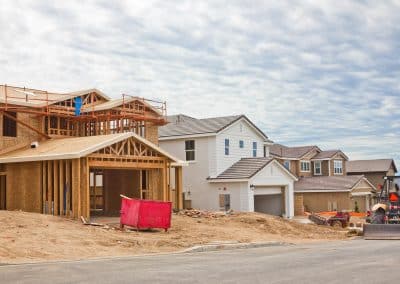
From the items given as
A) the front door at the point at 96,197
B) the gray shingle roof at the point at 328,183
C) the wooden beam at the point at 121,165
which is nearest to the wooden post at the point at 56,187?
the wooden beam at the point at 121,165

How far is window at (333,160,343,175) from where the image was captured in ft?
217

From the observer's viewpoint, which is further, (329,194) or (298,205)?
(329,194)

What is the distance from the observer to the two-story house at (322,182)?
56.1m

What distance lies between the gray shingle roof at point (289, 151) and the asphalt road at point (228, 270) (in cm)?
4483

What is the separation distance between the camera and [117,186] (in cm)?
3734

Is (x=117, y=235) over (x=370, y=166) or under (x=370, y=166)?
under

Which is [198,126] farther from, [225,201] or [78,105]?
[78,105]

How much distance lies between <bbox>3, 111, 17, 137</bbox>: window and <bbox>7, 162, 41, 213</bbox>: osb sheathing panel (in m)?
2.60

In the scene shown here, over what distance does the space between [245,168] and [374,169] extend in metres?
39.9

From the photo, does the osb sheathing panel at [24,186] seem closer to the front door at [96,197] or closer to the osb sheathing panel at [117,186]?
the front door at [96,197]

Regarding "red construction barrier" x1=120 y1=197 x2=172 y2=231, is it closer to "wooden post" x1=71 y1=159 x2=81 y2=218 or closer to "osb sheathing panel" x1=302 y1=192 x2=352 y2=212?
"wooden post" x1=71 y1=159 x2=81 y2=218

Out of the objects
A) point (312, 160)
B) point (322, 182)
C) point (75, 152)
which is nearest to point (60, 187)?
point (75, 152)

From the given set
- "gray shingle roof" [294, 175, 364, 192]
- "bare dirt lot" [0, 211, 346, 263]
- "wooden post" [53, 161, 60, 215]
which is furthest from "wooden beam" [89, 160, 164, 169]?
"gray shingle roof" [294, 175, 364, 192]

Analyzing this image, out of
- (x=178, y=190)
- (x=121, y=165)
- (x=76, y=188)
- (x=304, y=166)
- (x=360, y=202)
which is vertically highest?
(x=304, y=166)
